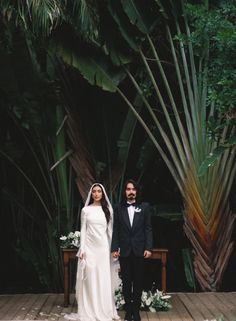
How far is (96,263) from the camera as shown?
857cm

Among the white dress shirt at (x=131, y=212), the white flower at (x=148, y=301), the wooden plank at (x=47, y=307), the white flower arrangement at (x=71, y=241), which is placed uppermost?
the white dress shirt at (x=131, y=212)

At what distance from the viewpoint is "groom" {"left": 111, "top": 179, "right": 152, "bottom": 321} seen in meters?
7.92

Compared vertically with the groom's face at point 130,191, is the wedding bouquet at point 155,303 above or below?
below

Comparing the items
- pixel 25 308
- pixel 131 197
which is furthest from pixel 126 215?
pixel 25 308

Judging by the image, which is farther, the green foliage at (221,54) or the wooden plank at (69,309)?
the wooden plank at (69,309)

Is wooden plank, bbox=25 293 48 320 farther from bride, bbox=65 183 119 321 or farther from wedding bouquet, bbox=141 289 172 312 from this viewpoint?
wedding bouquet, bbox=141 289 172 312

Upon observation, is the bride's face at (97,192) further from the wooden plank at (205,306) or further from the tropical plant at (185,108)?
the tropical plant at (185,108)

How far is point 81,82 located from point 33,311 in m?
4.67

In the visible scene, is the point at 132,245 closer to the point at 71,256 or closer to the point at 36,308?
the point at 71,256

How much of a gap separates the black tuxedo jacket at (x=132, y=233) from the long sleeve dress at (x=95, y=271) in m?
0.58

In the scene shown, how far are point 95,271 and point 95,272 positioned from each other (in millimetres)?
13

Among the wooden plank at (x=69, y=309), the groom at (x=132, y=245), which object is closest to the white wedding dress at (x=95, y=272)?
the wooden plank at (x=69, y=309)

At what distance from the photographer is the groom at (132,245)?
26.0 feet

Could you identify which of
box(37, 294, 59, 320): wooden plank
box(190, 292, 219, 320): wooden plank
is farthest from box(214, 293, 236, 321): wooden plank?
box(37, 294, 59, 320): wooden plank
